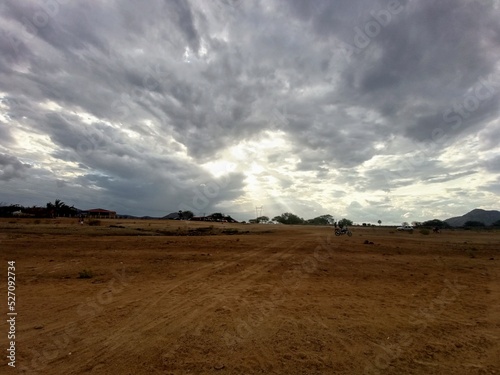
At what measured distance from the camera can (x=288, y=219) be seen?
10556cm

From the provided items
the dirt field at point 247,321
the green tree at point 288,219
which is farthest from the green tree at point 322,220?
the dirt field at point 247,321

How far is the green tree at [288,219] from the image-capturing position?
10525cm

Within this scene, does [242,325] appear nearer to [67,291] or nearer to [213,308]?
[213,308]

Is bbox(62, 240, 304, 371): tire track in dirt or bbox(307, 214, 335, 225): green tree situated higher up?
bbox(307, 214, 335, 225): green tree

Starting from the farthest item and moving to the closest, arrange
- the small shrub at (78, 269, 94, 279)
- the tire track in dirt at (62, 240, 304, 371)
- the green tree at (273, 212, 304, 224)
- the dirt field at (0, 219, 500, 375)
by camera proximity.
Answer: the green tree at (273, 212, 304, 224) < the small shrub at (78, 269, 94, 279) < the tire track in dirt at (62, 240, 304, 371) < the dirt field at (0, 219, 500, 375)

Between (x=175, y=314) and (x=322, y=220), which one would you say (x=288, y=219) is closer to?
(x=322, y=220)

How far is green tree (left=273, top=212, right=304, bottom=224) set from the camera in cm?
10525

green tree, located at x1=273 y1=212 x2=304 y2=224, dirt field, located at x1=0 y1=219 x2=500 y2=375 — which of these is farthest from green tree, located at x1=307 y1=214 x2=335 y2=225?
dirt field, located at x1=0 y1=219 x2=500 y2=375

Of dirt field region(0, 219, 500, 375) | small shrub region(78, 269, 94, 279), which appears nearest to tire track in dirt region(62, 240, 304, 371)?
dirt field region(0, 219, 500, 375)

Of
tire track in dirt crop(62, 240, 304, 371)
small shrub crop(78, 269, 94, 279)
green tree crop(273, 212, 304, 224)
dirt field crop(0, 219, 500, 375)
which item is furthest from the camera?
green tree crop(273, 212, 304, 224)

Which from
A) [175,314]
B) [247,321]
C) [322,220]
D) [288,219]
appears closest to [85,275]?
[175,314]

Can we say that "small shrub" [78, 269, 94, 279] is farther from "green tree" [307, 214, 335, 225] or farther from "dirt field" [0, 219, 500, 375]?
"green tree" [307, 214, 335, 225]

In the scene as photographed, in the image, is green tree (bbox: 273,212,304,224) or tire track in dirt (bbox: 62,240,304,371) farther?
green tree (bbox: 273,212,304,224)

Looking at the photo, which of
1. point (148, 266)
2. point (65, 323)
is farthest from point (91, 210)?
point (65, 323)
